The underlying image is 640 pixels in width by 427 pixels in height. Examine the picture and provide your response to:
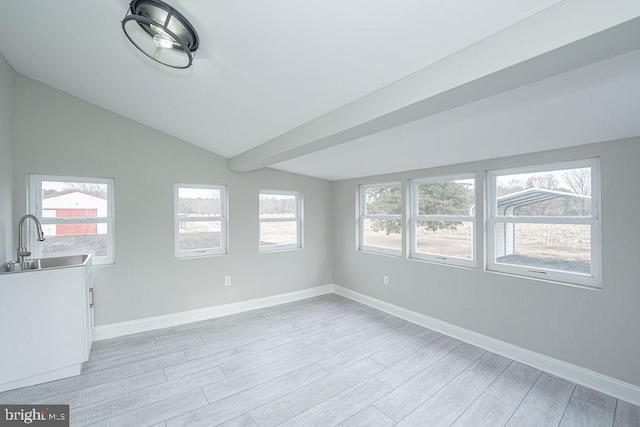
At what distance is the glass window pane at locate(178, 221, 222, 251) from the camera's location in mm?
3950

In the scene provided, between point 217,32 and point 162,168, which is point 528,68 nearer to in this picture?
point 217,32

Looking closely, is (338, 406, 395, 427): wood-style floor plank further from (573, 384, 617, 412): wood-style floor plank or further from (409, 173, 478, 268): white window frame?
(409, 173, 478, 268): white window frame

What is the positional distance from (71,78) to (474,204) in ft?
14.5

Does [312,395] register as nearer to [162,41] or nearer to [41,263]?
[162,41]

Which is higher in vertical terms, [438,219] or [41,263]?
[438,219]

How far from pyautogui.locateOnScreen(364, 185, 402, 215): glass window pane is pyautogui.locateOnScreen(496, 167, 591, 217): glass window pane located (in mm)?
1378

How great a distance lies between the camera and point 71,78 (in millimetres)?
2801

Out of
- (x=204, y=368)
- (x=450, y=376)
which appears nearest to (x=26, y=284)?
(x=204, y=368)

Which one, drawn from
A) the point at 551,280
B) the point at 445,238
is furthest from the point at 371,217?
the point at 551,280

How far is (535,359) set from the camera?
110 inches

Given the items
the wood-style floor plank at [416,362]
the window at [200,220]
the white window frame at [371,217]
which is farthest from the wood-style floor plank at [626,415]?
the window at [200,220]

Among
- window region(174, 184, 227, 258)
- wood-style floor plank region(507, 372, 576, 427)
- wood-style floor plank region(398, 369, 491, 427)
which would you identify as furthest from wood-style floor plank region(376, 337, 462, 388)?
window region(174, 184, 227, 258)

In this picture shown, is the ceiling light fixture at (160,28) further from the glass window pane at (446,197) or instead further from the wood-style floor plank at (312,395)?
the glass window pane at (446,197)
